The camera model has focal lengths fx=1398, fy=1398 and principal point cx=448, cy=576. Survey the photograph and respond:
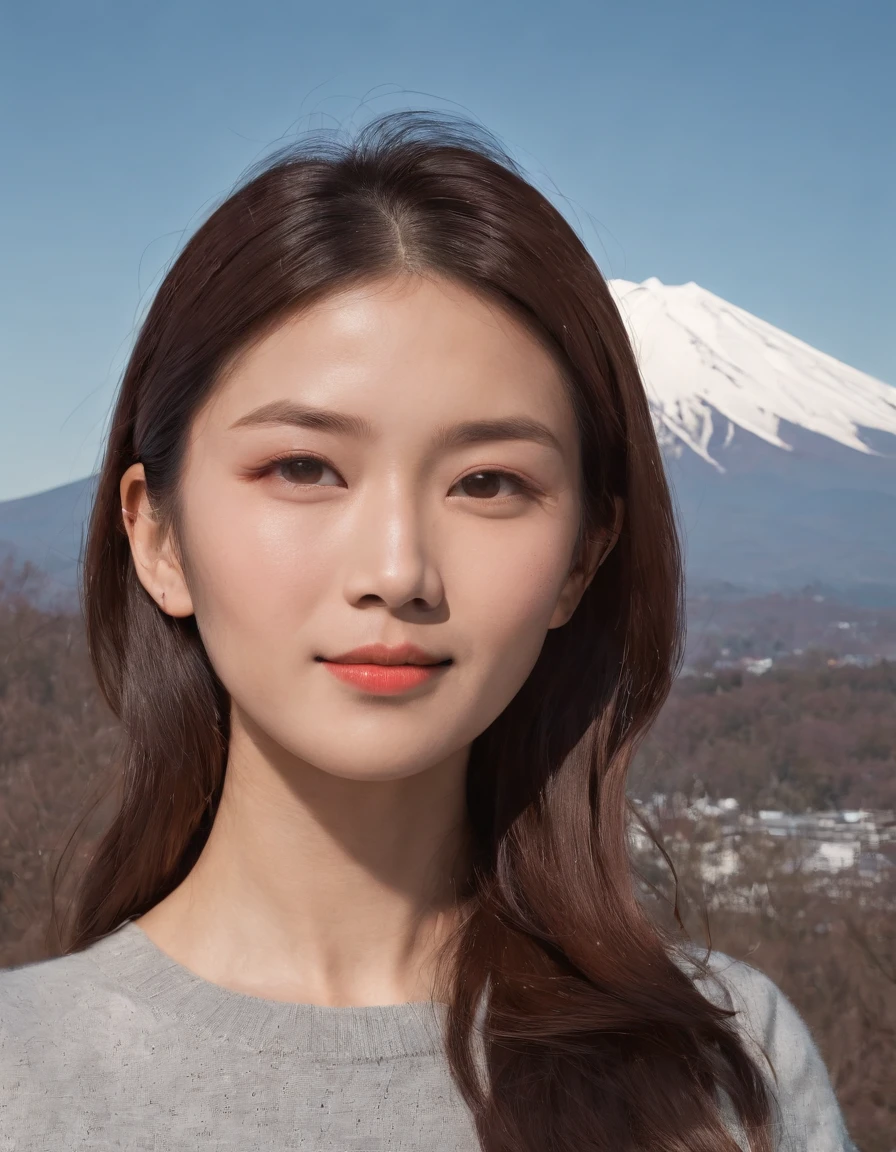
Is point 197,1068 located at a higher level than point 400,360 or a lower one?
lower

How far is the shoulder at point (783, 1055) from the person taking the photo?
1851 millimetres

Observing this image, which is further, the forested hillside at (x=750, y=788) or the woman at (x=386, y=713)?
the forested hillside at (x=750, y=788)

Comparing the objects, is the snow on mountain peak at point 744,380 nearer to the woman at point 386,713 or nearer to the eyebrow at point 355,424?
the woman at point 386,713

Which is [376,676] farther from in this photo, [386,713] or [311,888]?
[311,888]

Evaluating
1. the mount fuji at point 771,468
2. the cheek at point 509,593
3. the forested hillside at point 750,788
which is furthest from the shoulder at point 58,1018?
the mount fuji at point 771,468

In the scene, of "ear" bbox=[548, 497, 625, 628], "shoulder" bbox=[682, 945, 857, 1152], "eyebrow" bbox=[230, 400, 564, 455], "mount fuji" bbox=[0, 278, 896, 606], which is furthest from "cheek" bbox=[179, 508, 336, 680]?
"mount fuji" bbox=[0, 278, 896, 606]

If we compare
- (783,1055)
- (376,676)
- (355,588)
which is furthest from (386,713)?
(783,1055)

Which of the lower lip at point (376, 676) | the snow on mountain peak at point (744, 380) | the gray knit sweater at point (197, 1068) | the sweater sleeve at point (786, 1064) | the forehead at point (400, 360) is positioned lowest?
the sweater sleeve at point (786, 1064)

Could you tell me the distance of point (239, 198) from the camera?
1.73 metres

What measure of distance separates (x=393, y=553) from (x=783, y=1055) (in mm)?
943

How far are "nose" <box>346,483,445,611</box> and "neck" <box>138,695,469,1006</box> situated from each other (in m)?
0.31

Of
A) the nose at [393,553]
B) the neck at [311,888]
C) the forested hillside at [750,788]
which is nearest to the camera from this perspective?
the nose at [393,553]

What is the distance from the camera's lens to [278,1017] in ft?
5.49

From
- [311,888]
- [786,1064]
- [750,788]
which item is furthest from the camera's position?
[750,788]
